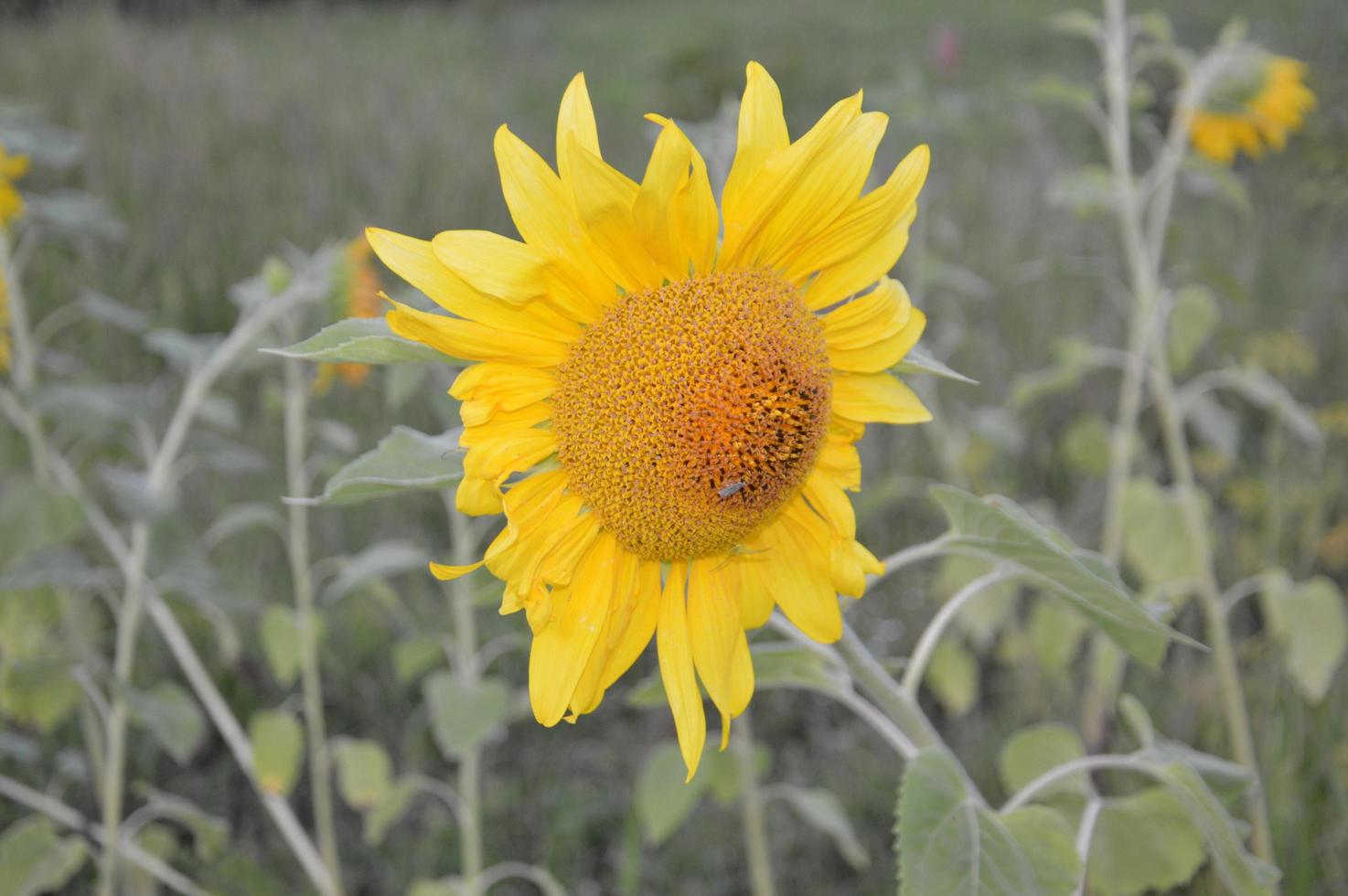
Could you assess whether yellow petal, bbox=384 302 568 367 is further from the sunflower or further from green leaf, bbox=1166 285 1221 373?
green leaf, bbox=1166 285 1221 373

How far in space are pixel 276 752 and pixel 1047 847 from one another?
121cm

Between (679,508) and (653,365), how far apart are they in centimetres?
11

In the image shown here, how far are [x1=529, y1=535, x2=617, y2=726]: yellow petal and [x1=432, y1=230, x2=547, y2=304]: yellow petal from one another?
8.5 inches

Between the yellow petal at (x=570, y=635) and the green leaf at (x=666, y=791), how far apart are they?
0.79 meters

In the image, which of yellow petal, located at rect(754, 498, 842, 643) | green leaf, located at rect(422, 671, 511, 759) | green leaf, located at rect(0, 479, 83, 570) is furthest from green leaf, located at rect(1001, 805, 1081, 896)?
green leaf, located at rect(0, 479, 83, 570)

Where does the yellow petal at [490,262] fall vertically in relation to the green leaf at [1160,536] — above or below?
above

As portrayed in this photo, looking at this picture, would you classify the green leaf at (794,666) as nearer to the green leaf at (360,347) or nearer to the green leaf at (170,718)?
the green leaf at (360,347)

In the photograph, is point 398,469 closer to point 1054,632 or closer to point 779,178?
point 779,178

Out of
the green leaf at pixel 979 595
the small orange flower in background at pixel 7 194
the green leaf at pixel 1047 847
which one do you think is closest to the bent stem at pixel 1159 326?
the green leaf at pixel 979 595

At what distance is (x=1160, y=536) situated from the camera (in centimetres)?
201

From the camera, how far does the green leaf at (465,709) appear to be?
Answer: 1.57 metres

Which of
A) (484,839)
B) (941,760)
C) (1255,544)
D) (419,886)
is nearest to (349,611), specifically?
(484,839)

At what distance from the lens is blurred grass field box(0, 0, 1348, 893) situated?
2270 mm

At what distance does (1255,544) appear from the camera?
305 cm
